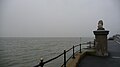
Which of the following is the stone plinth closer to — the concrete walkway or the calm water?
the concrete walkway

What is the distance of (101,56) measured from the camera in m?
10.1

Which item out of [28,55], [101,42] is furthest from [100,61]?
[28,55]

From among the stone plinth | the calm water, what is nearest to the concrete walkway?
the stone plinth

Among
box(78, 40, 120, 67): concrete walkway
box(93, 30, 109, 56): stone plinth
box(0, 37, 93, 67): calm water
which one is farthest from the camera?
box(0, 37, 93, 67): calm water

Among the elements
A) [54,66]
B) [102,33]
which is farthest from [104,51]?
[54,66]

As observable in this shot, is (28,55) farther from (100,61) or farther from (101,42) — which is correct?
(100,61)

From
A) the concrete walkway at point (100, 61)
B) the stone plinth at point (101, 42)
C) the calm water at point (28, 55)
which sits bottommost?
the calm water at point (28, 55)

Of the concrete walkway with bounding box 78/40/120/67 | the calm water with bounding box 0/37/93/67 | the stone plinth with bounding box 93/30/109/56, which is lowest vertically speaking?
the calm water with bounding box 0/37/93/67

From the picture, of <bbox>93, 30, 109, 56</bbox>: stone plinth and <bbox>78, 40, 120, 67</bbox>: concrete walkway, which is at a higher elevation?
<bbox>93, 30, 109, 56</bbox>: stone plinth

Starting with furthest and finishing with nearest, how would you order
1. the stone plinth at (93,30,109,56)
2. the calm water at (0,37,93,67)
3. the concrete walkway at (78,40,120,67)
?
the calm water at (0,37,93,67) < the stone plinth at (93,30,109,56) < the concrete walkway at (78,40,120,67)

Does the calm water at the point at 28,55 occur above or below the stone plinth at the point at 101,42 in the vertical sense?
below

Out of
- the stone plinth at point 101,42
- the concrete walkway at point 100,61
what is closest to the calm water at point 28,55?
the stone plinth at point 101,42

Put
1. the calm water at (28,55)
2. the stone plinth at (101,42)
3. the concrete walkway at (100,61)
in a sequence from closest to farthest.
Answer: the concrete walkway at (100,61), the stone plinth at (101,42), the calm water at (28,55)

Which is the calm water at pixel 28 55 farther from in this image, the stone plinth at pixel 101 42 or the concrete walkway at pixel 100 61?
the concrete walkway at pixel 100 61
